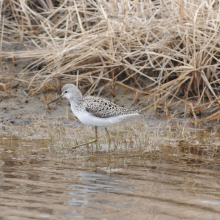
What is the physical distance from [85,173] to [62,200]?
0.92m

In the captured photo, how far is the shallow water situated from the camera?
144 inches

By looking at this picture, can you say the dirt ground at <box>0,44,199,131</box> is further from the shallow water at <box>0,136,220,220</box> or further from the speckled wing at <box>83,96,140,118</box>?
the shallow water at <box>0,136,220,220</box>

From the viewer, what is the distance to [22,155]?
5488 millimetres

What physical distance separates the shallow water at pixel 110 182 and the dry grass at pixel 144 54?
1.81 meters

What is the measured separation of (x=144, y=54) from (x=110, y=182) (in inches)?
165

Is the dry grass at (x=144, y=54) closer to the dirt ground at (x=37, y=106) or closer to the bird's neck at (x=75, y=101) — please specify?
the dirt ground at (x=37, y=106)

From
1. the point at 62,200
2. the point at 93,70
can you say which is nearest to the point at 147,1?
the point at 93,70

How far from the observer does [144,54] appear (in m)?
8.18

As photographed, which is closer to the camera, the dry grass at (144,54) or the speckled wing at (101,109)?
the speckled wing at (101,109)

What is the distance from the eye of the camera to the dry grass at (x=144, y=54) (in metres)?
7.56

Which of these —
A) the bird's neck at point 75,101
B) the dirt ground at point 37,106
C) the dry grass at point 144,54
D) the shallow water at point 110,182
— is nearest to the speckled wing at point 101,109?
the bird's neck at point 75,101

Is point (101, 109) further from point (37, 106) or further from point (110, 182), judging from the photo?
point (37, 106)

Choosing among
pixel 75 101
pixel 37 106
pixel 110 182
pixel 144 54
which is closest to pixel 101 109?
pixel 75 101

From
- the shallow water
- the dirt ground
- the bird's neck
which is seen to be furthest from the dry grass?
the shallow water
